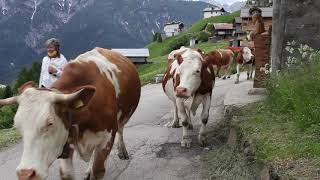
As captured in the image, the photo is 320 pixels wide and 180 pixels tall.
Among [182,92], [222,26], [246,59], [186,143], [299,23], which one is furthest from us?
[222,26]

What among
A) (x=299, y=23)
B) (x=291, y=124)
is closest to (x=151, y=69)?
(x=299, y=23)

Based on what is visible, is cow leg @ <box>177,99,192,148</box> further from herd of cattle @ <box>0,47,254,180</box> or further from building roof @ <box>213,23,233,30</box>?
building roof @ <box>213,23,233,30</box>

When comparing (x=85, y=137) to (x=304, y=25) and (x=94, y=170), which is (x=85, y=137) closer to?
(x=94, y=170)

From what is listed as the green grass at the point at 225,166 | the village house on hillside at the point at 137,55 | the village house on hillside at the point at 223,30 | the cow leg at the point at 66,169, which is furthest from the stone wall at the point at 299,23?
the village house on hillside at the point at 223,30

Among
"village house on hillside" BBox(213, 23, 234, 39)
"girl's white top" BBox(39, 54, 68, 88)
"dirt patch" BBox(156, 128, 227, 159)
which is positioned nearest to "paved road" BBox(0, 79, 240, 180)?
"dirt patch" BBox(156, 128, 227, 159)

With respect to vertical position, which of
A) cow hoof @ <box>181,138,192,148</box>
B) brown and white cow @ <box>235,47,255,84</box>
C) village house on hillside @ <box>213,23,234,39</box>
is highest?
cow hoof @ <box>181,138,192,148</box>

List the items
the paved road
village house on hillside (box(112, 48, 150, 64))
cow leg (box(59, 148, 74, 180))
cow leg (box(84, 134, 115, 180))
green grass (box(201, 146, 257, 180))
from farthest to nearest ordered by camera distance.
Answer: village house on hillside (box(112, 48, 150, 64)), the paved road, green grass (box(201, 146, 257, 180)), cow leg (box(84, 134, 115, 180)), cow leg (box(59, 148, 74, 180))

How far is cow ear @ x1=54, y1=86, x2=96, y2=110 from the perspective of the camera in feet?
16.5

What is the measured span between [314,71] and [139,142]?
416cm

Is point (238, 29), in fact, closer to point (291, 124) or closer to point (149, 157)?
point (149, 157)

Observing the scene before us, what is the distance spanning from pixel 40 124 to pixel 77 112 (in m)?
0.77

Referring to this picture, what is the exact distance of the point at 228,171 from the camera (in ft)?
24.5

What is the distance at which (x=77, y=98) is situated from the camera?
16.7 feet

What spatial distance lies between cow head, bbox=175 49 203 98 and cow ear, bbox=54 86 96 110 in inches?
161
